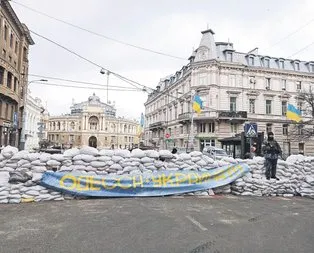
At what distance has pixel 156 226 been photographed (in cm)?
537

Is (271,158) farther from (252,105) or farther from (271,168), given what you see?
(252,105)

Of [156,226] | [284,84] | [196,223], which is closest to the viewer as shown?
[156,226]

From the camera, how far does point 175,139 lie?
45938mm

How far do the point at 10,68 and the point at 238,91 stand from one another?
28.9 metres

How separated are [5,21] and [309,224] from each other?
29352mm

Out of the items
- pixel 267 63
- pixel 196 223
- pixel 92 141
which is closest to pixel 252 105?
pixel 267 63

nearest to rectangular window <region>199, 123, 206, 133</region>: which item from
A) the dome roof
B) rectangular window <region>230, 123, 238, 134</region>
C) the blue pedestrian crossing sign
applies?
rectangular window <region>230, 123, 238, 134</region>

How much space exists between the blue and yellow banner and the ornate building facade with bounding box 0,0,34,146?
17135mm

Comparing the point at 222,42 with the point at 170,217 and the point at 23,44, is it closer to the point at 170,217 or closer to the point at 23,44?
the point at 23,44

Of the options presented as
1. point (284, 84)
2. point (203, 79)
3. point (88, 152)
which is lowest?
point (88, 152)

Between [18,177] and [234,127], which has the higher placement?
[234,127]

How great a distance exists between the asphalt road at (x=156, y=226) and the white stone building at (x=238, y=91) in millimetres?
30472

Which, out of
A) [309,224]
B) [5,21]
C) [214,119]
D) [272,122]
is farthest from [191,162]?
[272,122]

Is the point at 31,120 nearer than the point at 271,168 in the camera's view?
No
